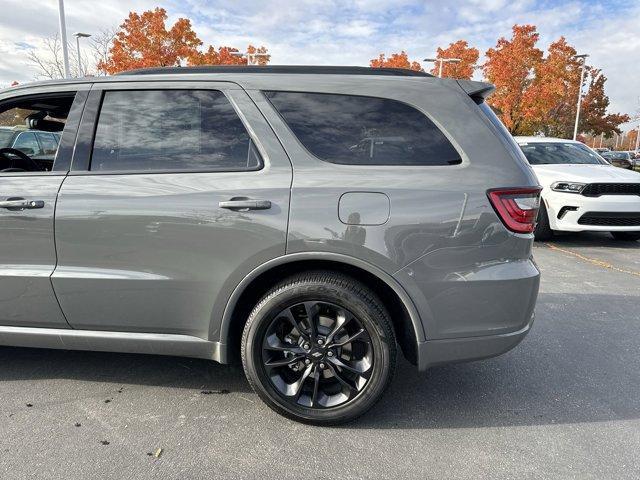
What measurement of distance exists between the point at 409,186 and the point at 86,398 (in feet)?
7.44

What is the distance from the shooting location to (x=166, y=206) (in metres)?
2.46

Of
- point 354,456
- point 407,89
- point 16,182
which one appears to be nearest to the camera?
point 354,456

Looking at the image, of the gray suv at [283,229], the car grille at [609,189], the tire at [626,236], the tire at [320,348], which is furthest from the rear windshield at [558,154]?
the tire at [320,348]

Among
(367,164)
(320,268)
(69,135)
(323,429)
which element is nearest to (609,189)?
(367,164)

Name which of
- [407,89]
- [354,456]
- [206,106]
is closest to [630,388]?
[354,456]

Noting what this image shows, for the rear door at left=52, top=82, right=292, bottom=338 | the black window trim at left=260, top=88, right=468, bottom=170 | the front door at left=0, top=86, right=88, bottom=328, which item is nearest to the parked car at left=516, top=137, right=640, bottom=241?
the black window trim at left=260, top=88, right=468, bottom=170

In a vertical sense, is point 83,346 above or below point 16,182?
below

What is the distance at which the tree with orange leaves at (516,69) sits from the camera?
2639 centimetres

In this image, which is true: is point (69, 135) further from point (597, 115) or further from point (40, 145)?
point (597, 115)

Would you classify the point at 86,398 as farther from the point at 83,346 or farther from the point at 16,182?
the point at 16,182

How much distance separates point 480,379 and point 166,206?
228cm

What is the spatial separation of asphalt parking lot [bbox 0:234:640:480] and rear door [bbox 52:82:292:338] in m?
Answer: 0.51

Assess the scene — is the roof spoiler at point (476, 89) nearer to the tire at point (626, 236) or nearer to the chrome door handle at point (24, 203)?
the chrome door handle at point (24, 203)

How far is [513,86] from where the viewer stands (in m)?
26.7
